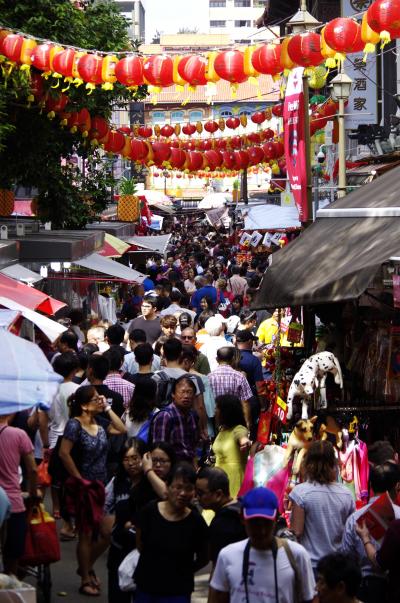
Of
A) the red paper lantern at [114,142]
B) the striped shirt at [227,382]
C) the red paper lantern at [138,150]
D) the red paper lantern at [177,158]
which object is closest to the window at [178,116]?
the red paper lantern at [177,158]

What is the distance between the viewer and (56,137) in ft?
75.9

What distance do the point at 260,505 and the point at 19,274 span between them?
37.0ft

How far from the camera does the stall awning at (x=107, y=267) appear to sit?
2047 cm

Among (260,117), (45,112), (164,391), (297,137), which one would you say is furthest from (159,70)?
(260,117)

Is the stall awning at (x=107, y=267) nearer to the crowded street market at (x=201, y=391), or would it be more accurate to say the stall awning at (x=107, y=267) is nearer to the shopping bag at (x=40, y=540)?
the crowded street market at (x=201, y=391)

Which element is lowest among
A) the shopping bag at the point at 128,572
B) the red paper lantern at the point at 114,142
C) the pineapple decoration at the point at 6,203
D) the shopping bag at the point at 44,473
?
the shopping bag at the point at 44,473

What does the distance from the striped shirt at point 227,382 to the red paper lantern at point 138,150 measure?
12.4m

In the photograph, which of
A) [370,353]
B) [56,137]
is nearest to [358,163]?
[56,137]

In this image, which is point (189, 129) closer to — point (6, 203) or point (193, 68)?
point (6, 203)

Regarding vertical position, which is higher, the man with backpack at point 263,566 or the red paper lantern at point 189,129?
the red paper lantern at point 189,129

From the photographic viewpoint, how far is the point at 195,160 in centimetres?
2628

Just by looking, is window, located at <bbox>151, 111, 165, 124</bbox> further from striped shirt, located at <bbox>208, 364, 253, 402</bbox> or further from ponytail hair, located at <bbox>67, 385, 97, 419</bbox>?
ponytail hair, located at <bbox>67, 385, 97, 419</bbox>

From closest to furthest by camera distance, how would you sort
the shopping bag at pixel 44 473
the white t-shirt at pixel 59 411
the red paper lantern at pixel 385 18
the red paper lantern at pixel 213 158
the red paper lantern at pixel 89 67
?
the shopping bag at pixel 44 473
the white t-shirt at pixel 59 411
the red paper lantern at pixel 385 18
the red paper lantern at pixel 89 67
the red paper lantern at pixel 213 158

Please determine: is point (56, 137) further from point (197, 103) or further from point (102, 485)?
point (197, 103)
